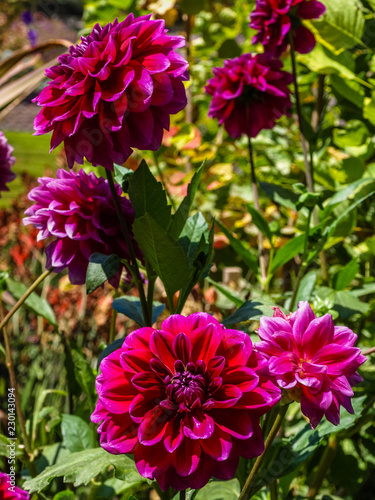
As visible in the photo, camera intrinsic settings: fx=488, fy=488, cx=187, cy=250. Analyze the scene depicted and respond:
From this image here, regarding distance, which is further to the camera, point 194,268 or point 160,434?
point 194,268

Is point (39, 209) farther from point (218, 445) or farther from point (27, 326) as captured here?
point (27, 326)

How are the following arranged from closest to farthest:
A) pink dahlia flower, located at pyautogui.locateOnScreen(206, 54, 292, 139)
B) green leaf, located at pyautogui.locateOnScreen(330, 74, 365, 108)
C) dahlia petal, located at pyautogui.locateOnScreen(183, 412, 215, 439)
A: dahlia petal, located at pyautogui.locateOnScreen(183, 412, 215, 439)
pink dahlia flower, located at pyautogui.locateOnScreen(206, 54, 292, 139)
green leaf, located at pyautogui.locateOnScreen(330, 74, 365, 108)

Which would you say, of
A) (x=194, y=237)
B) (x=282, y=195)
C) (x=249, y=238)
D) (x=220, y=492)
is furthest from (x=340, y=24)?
(x=220, y=492)

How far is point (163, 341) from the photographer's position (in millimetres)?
367

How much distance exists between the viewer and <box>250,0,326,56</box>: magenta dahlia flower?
0.70 m

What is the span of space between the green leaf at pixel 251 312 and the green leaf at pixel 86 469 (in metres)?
0.17

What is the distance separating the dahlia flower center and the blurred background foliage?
0.15 m

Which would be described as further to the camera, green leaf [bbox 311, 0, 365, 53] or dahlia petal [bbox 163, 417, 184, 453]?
green leaf [bbox 311, 0, 365, 53]

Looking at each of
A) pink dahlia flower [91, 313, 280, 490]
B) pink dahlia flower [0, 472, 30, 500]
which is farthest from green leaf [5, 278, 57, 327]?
pink dahlia flower [91, 313, 280, 490]

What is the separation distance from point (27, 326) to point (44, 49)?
2.71 ft

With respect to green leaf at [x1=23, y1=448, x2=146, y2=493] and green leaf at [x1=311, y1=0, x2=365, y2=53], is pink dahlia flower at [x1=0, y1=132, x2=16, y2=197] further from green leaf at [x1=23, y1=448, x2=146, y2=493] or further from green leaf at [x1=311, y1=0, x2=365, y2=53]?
green leaf at [x1=311, y1=0, x2=365, y2=53]

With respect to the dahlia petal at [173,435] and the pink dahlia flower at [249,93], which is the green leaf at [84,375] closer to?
the dahlia petal at [173,435]

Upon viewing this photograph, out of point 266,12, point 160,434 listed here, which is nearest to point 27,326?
point 266,12

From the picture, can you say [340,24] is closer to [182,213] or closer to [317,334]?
[182,213]
